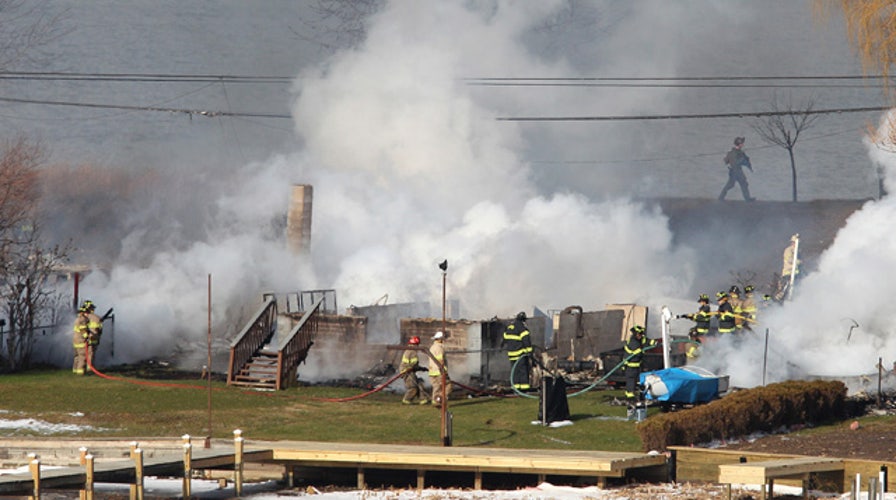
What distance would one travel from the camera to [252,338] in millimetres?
28703

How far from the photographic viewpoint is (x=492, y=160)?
46.6m

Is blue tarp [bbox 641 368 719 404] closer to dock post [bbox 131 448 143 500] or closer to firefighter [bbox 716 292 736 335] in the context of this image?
firefighter [bbox 716 292 736 335]

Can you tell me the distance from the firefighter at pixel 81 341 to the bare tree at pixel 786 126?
133 ft

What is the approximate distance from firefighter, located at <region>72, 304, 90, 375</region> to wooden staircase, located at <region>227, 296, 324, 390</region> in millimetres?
3214

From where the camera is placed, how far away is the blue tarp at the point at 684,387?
22.5m

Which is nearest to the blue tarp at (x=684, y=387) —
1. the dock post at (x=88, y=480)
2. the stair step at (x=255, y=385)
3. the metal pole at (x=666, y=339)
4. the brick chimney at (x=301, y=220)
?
the metal pole at (x=666, y=339)

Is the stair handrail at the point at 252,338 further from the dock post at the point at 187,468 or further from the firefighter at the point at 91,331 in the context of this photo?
the dock post at the point at 187,468

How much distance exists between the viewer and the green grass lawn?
21438 mm

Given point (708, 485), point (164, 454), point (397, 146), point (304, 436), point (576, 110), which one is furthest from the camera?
point (576, 110)

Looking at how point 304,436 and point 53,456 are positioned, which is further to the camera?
point 304,436

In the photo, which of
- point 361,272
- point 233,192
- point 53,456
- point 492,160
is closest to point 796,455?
point 53,456

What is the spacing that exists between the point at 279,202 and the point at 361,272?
10.7 m

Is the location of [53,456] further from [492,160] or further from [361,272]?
[492,160]

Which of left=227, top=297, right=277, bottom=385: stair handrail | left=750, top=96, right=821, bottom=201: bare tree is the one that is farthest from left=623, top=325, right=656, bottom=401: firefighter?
left=750, top=96, right=821, bottom=201: bare tree
